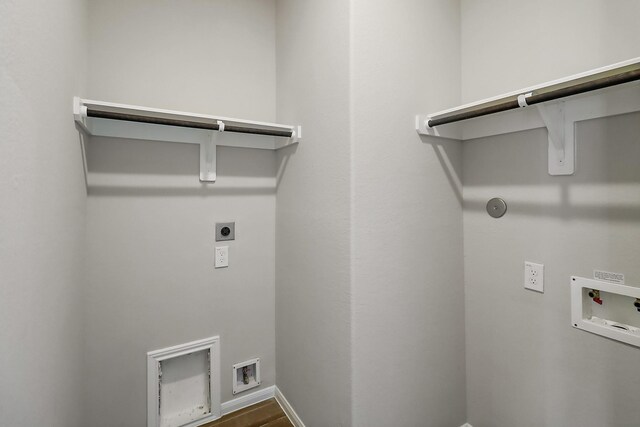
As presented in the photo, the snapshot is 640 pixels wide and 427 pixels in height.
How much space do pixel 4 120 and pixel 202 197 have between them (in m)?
1.03

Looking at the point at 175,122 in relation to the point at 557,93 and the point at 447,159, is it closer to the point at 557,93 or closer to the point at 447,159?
the point at 447,159

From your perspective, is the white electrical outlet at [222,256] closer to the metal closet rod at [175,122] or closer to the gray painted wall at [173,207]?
the gray painted wall at [173,207]

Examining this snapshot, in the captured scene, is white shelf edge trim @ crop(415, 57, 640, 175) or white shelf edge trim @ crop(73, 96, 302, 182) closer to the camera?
white shelf edge trim @ crop(415, 57, 640, 175)

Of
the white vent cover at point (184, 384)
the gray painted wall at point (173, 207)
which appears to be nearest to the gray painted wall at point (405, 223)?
the gray painted wall at point (173, 207)

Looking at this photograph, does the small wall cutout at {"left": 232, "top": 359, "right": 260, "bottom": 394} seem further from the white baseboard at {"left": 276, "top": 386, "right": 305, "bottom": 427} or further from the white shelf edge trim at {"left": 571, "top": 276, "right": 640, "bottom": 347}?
the white shelf edge trim at {"left": 571, "top": 276, "right": 640, "bottom": 347}

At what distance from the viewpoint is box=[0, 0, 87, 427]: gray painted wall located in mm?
604

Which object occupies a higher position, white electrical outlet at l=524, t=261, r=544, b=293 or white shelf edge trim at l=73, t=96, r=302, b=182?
white shelf edge trim at l=73, t=96, r=302, b=182

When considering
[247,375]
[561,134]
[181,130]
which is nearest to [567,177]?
[561,134]

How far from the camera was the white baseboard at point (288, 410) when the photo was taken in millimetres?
1541

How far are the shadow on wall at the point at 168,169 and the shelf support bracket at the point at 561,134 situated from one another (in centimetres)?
117

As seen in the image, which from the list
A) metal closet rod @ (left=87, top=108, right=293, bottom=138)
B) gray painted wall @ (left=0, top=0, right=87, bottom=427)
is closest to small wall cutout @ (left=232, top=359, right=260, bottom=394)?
gray painted wall @ (left=0, top=0, right=87, bottom=427)

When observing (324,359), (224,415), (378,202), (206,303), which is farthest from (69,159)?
(224,415)

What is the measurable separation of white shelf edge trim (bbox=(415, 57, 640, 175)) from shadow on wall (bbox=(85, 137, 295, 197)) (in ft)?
3.20

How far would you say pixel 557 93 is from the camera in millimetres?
887
